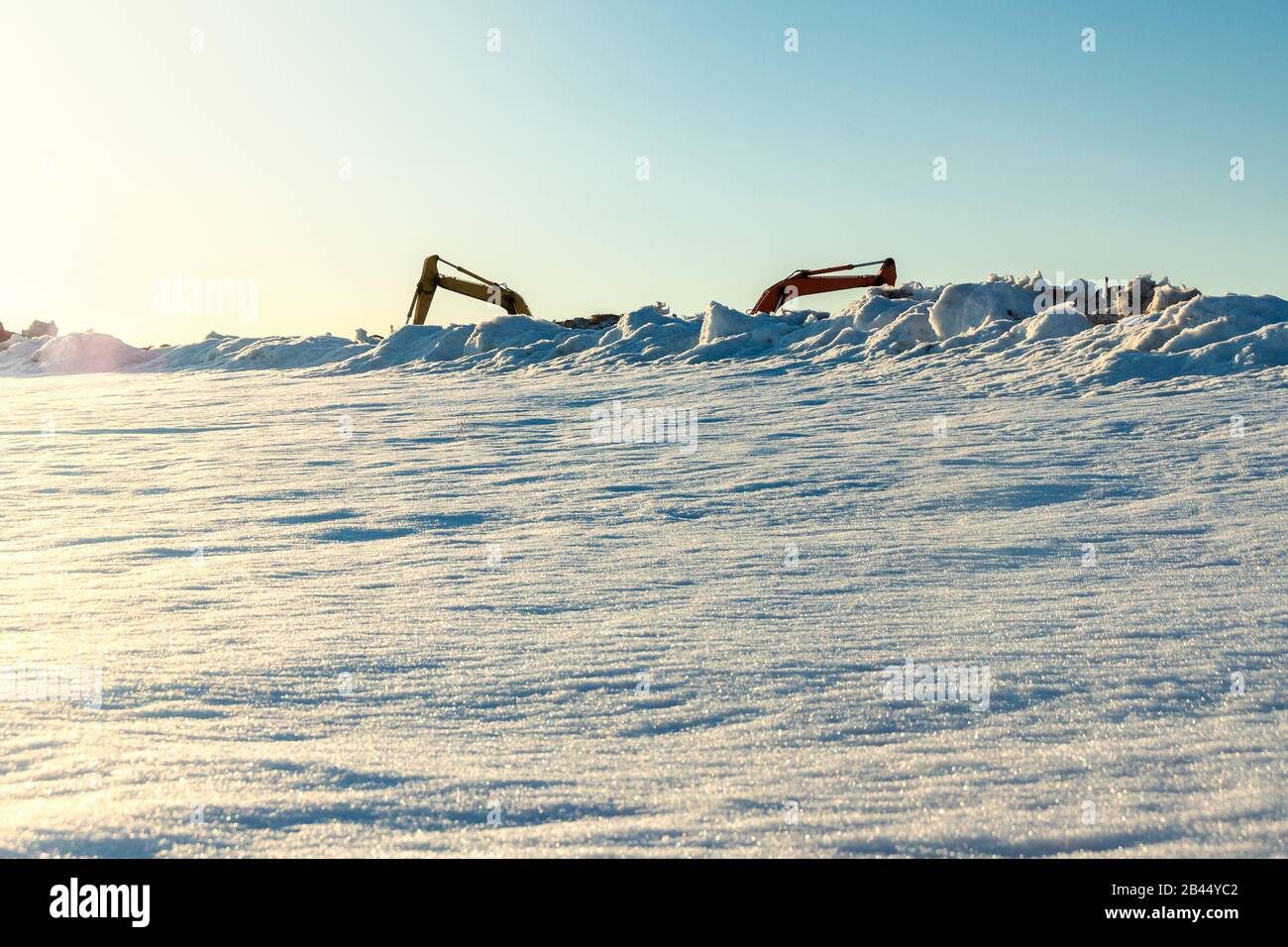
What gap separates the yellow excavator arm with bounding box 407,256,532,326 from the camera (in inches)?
951

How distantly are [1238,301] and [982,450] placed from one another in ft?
22.1

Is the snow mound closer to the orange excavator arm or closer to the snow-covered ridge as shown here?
the snow-covered ridge

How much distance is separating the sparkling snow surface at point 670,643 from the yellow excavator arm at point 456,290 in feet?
51.3

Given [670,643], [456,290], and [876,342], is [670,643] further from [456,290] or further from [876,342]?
[456,290]

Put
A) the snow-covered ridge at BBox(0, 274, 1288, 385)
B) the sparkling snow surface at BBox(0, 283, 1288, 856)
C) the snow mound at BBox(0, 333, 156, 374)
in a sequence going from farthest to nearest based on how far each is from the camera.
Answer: the snow mound at BBox(0, 333, 156, 374) → the snow-covered ridge at BBox(0, 274, 1288, 385) → the sparkling snow surface at BBox(0, 283, 1288, 856)

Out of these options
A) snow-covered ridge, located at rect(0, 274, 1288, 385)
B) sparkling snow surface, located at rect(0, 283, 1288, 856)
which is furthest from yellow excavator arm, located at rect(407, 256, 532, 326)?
sparkling snow surface, located at rect(0, 283, 1288, 856)

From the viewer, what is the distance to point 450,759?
2672 mm

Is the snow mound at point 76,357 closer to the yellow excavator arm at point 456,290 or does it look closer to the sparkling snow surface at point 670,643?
the yellow excavator arm at point 456,290

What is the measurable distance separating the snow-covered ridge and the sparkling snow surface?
2.48 m

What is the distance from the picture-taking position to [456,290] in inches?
982

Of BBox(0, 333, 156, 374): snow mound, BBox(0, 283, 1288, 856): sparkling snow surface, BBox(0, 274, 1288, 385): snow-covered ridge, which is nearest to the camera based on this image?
BBox(0, 283, 1288, 856): sparkling snow surface

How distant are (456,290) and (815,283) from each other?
28.3 feet
